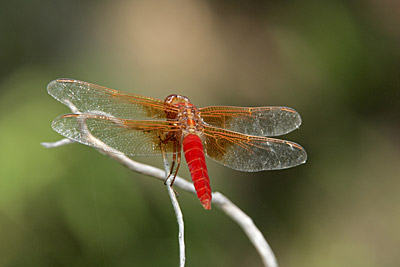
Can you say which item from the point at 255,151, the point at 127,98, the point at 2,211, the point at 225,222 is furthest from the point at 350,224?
the point at 2,211

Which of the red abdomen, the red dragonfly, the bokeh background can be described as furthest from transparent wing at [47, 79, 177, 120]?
the bokeh background

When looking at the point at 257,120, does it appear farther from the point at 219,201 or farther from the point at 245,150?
the point at 219,201

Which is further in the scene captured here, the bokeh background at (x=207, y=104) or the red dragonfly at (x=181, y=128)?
the bokeh background at (x=207, y=104)

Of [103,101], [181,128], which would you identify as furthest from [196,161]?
[103,101]

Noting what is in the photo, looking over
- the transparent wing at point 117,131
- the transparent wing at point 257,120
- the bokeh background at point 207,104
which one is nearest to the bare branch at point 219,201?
the transparent wing at point 117,131

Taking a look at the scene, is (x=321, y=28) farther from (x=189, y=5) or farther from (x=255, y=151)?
(x=255, y=151)

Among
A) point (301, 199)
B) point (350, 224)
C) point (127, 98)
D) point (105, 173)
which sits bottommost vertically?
point (350, 224)

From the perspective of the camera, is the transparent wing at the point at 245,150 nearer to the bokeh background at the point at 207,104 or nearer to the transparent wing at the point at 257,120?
the transparent wing at the point at 257,120

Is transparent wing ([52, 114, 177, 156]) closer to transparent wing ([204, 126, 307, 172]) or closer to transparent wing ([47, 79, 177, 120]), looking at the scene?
transparent wing ([47, 79, 177, 120])
